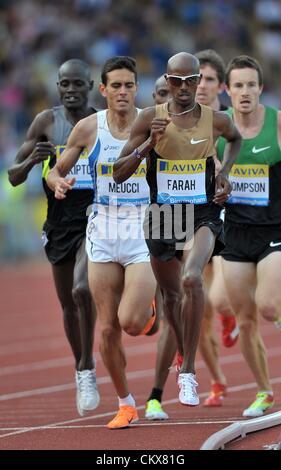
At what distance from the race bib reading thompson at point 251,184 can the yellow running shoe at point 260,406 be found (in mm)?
1449

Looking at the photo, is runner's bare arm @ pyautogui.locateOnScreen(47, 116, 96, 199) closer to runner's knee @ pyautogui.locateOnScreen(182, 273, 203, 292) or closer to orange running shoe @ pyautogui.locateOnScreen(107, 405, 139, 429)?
runner's knee @ pyautogui.locateOnScreen(182, 273, 203, 292)

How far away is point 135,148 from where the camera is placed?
795cm

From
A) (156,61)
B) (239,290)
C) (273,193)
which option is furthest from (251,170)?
(156,61)

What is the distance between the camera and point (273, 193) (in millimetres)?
8977

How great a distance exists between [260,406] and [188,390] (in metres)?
1.49

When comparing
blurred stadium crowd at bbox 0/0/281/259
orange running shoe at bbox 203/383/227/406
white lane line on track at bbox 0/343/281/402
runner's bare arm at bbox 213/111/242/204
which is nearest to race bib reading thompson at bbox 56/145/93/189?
runner's bare arm at bbox 213/111/242/204

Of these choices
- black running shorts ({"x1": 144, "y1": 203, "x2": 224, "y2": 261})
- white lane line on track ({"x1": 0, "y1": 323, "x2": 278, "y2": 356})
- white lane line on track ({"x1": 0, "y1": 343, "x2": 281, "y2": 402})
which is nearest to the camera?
black running shorts ({"x1": 144, "y1": 203, "x2": 224, "y2": 261})

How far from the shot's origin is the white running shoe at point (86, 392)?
890 cm

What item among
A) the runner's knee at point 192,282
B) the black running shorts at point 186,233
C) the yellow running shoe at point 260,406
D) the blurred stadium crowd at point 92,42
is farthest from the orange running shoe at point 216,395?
the blurred stadium crowd at point 92,42

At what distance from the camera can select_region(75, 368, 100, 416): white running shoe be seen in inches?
350

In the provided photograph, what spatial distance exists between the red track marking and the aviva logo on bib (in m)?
1.73

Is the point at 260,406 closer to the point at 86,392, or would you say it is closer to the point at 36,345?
the point at 86,392
